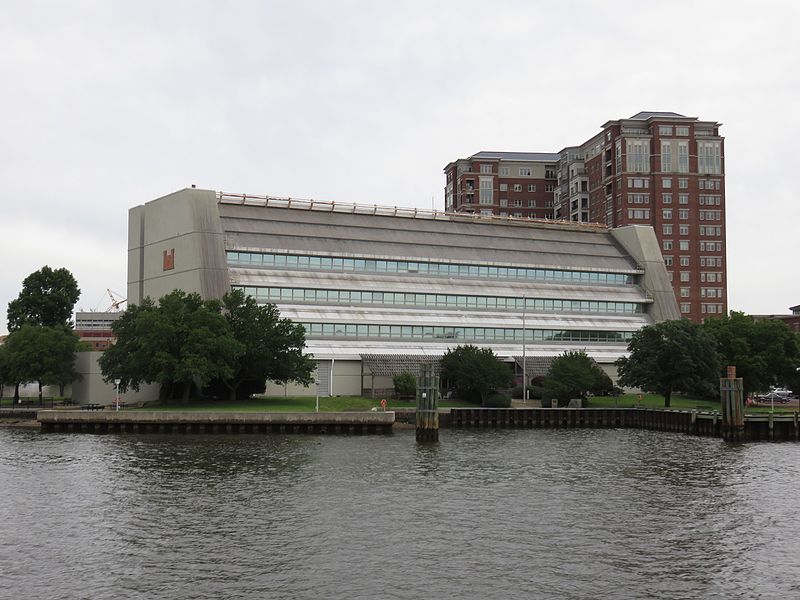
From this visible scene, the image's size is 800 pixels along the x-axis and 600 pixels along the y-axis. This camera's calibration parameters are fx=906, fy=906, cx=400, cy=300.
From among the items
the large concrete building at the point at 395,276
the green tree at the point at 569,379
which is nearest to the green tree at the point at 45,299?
the large concrete building at the point at 395,276

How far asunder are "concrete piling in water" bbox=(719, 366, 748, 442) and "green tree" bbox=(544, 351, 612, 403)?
24533 mm

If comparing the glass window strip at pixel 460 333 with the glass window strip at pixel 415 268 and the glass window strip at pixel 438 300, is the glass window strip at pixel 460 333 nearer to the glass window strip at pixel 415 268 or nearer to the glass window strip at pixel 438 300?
the glass window strip at pixel 438 300

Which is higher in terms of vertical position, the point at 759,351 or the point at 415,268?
the point at 415,268

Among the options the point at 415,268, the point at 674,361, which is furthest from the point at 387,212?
the point at 674,361

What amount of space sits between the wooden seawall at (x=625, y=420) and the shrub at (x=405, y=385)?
11121mm

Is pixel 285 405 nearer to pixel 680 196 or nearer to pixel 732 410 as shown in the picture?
pixel 732 410

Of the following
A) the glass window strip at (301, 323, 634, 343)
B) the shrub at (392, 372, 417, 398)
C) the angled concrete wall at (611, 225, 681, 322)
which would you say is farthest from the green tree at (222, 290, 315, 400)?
the angled concrete wall at (611, 225, 681, 322)

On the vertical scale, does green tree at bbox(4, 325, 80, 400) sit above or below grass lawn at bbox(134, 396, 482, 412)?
above

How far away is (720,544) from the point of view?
39312mm

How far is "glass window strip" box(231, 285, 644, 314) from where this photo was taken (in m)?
120

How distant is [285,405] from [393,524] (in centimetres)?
5753

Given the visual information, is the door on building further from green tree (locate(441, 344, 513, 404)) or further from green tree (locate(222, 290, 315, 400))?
green tree (locate(441, 344, 513, 404))

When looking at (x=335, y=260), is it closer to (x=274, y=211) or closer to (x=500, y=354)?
(x=274, y=211)

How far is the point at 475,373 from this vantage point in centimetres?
10900
